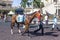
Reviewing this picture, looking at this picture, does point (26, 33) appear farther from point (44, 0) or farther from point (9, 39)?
point (44, 0)

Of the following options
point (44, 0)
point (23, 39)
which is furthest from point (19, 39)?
point (44, 0)

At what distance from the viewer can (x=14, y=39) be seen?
1543 cm

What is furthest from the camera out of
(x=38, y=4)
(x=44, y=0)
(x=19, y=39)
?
(x=44, y=0)

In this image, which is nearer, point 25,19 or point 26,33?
point 25,19

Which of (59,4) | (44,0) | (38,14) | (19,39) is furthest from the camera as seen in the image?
(44,0)

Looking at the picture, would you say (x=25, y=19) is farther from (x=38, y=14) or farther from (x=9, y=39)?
(x=9, y=39)

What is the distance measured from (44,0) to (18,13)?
66.8m

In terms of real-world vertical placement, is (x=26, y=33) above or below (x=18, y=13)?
below

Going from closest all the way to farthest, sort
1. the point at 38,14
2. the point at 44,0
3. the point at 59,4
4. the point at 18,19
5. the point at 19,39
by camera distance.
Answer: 1. the point at 19,39
2. the point at 38,14
3. the point at 18,19
4. the point at 59,4
5. the point at 44,0

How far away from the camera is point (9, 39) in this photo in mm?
15523

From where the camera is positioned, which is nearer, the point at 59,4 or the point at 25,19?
the point at 25,19

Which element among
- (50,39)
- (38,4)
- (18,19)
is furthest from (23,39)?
(38,4)

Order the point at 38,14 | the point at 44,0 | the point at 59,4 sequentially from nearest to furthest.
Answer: the point at 38,14 → the point at 59,4 → the point at 44,0

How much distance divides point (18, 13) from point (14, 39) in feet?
10.2
